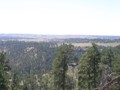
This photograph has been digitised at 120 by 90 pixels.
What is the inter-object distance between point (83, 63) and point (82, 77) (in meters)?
4.08

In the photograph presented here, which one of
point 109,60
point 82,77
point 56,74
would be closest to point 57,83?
point 56,74

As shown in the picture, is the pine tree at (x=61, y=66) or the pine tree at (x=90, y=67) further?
the pine tree at (x=61, y=66)

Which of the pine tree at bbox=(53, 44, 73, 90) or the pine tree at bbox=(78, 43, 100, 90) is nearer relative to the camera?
the pine tree at bbox=(78, 43, 100, 90)

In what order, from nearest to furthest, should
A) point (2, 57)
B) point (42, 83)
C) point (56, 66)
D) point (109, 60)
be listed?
1. point (2, 57)
2. point (56, 66)
3. point (109, 60)
4. point (42, 83)

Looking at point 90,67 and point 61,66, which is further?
point 61,66

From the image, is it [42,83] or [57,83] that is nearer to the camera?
[57,83]

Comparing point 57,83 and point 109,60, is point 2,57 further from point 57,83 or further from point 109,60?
point 109,60

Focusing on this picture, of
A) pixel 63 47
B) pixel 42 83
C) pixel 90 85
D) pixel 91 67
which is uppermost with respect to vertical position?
pixel 63 47

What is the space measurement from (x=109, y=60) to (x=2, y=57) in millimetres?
26634

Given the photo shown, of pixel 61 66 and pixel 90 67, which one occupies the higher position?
pixel 61 66

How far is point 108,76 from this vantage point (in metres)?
11.1

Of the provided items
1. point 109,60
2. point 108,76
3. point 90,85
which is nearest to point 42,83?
point 109,60

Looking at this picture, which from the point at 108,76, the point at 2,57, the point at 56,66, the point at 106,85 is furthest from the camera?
the point at 56,66

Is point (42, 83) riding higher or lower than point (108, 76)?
lower
